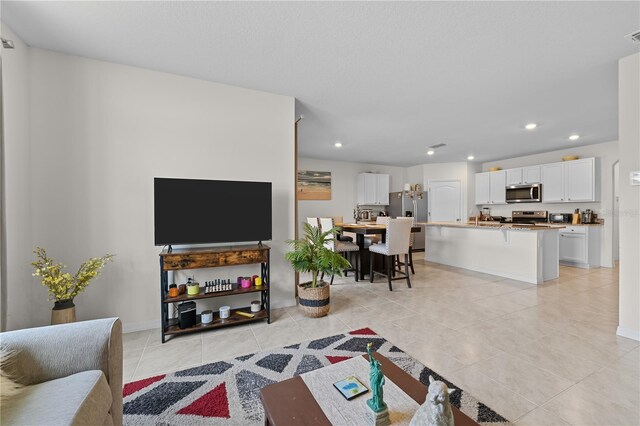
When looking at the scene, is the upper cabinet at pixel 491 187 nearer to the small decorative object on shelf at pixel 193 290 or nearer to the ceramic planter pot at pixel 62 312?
the small decorative object on shelf at pixel 193 290

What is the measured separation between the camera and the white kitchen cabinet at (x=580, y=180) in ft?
17.1

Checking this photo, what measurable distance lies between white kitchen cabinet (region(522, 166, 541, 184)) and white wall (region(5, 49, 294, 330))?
6593mm

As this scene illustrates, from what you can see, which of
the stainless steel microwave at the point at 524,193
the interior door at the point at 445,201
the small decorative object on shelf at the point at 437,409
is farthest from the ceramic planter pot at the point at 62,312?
the stainless steel microwave at the point at 524,193

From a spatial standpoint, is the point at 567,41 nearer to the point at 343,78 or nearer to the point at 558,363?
the point at 343,78

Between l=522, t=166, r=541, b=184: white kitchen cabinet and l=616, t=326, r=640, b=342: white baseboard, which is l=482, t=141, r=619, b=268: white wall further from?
l=616, t=326, r=640, b=342: white baseboard

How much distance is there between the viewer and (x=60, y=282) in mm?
2098

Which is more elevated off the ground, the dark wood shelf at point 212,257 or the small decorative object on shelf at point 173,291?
the dark wood shelf at point 212,257

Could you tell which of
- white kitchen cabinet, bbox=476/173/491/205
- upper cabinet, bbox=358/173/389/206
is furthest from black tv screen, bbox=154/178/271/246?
white kitchen cabinet, bbox=476/173/491/205

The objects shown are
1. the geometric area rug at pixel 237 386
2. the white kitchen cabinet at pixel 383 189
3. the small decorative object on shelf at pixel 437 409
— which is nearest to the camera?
the small decorative object on shelf at pixel 437 409

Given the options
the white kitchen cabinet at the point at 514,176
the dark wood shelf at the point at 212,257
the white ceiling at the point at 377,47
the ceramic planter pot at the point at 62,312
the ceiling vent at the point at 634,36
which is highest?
the white ceiling at the point at 377,47

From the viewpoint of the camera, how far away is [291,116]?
3209 mm

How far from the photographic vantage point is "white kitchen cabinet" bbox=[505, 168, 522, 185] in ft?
20.9

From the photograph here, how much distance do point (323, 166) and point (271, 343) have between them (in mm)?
5277

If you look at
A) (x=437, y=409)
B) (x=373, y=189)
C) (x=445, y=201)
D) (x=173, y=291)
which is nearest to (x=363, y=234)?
(x=173, y=291)
